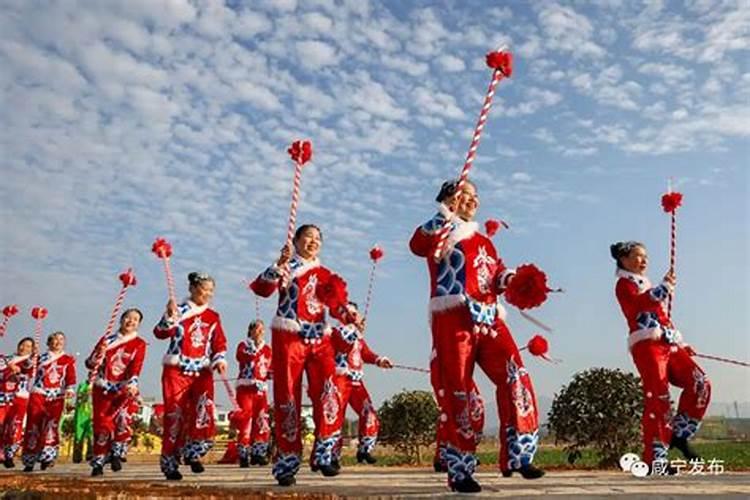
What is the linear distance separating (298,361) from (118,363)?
372 cm

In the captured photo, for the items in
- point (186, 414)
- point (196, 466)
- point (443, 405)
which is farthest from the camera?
point (196, 466)

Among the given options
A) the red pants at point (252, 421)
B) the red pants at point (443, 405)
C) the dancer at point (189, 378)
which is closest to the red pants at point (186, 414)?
the dancer at point (189, 378)

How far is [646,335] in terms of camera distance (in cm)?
746

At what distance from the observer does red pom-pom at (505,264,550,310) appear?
17.4ft

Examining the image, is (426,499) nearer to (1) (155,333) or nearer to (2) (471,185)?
(2) (471,185)

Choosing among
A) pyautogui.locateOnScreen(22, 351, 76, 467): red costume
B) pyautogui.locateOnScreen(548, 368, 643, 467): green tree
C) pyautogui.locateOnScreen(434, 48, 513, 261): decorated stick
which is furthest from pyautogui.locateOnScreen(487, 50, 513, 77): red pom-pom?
pyautogui.locateOnScreen(22, 351, 76, 467): red costume

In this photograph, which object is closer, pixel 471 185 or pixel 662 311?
pixel 471 185

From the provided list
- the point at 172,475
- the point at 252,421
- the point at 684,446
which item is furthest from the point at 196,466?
the point at 684,446

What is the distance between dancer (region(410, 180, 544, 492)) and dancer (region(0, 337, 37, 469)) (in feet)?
32.7

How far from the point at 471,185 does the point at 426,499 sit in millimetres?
2428

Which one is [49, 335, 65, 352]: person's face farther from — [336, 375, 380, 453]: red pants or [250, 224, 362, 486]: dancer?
[250, 224, 362, 486]: dancer

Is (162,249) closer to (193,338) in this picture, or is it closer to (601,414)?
(193,338)

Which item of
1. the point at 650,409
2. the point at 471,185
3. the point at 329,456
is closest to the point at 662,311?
the point at 650,409

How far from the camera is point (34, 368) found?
1291 cm
